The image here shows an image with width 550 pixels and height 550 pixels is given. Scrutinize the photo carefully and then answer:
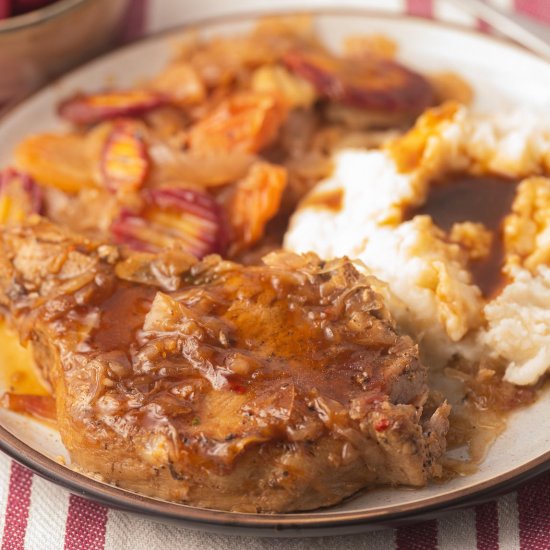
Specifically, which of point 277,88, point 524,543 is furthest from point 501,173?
point 524,543

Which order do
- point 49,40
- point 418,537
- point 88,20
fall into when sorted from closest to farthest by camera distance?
point 418,537, point 49,40, point 88,20

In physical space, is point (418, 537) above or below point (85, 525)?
above

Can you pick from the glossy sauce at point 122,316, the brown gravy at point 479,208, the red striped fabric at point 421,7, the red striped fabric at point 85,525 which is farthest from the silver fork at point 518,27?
the red striped fabric at point 85,525

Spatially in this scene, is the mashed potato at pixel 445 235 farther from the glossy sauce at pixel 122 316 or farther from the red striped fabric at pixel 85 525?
the red striped fabric at pixel 85 525

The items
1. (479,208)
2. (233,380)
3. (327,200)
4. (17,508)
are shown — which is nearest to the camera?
(233,380)

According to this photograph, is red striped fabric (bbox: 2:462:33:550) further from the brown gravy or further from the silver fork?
the silver fork

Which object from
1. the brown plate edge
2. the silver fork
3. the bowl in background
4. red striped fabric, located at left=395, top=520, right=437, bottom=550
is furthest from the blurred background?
red striped fabric, located at left=395, top=520, right=437, bottom=550

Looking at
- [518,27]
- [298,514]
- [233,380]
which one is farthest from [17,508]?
[518,27]

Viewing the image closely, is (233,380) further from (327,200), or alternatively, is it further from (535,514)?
(327,200)
